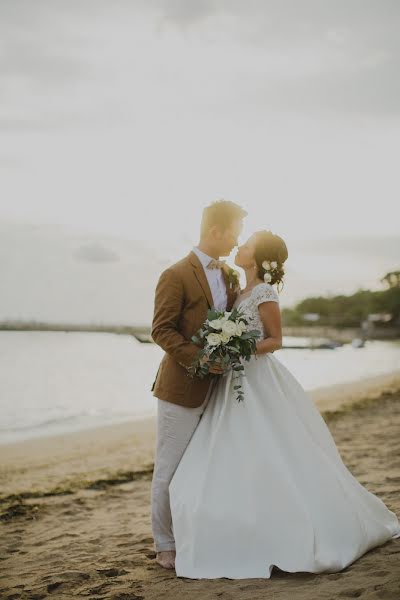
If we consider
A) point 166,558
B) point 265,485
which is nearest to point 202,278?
point 265,485

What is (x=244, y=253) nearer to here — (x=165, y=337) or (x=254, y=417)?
(x=165, y=337)

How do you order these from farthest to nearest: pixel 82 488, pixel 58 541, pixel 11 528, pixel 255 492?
pixel 82 488 < pixel 11 528 < pixel 58 541 < pixel 255 492

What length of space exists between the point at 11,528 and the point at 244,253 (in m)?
3.52

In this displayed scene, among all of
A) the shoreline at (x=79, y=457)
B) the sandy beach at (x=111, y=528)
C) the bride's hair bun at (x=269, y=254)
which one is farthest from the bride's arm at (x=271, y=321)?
the shoreline at (x=79, y=457)

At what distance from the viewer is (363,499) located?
4.06 m

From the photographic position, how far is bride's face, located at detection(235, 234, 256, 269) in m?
4.27

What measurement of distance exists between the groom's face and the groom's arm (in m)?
0.40

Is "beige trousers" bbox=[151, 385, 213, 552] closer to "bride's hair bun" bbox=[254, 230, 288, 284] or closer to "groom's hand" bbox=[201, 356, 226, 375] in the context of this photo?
"groom's hand" bbox=[201, 356, 226, 375]

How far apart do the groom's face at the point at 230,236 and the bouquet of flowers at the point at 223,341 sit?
0.58 m

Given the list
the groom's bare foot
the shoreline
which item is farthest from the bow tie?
the shoreline

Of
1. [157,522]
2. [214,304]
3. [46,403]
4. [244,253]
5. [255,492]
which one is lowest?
[46,403]

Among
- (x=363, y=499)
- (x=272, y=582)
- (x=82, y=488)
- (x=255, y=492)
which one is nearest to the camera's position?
(x=272, y=582)

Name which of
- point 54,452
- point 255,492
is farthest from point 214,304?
point 54,452

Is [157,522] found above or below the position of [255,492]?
below
